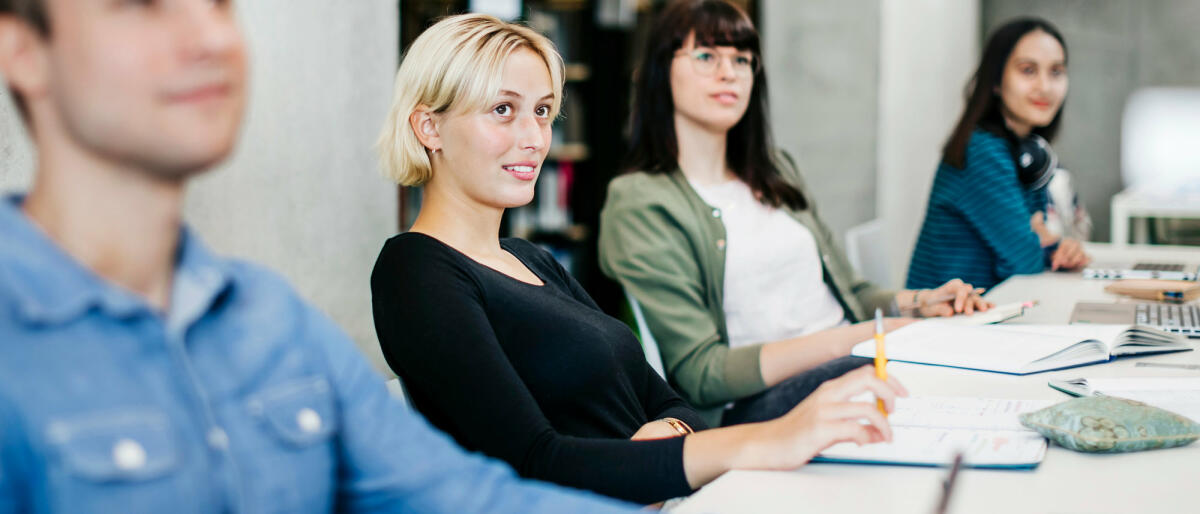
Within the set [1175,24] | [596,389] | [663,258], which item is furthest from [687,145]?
[1175,24]

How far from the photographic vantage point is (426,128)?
59.0 inches

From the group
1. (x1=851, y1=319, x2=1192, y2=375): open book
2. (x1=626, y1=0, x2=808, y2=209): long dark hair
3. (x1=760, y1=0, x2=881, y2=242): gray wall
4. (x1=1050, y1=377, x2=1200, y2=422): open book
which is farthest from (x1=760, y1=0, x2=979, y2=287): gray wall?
(x1=1050, y1=377, x2=1200, y2=422): open book

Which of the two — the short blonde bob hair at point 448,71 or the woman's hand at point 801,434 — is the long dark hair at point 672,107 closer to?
the short blonde bob hair at point 448,71

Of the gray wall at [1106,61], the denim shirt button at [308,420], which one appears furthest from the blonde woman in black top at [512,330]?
the gray wall at [1106,61]

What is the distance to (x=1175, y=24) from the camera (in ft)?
20.9

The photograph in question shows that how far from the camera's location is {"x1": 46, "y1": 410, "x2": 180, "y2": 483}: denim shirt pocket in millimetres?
607

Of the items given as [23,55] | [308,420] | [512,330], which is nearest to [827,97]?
[512,330]

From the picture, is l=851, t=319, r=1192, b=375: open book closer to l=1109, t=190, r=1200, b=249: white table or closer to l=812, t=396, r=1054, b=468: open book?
l=812, t=396, r=1054, b=468: open book

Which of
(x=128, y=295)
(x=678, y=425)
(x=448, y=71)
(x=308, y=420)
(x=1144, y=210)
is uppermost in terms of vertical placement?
(x=448, y=71)

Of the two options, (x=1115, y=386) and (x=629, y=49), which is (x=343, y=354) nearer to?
(x=1115, y=386)

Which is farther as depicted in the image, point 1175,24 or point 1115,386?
point 1175,24

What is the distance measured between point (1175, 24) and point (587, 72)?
401cm

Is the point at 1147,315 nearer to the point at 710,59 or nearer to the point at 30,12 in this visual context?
the point at 710,59

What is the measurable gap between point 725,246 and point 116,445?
169 cm
